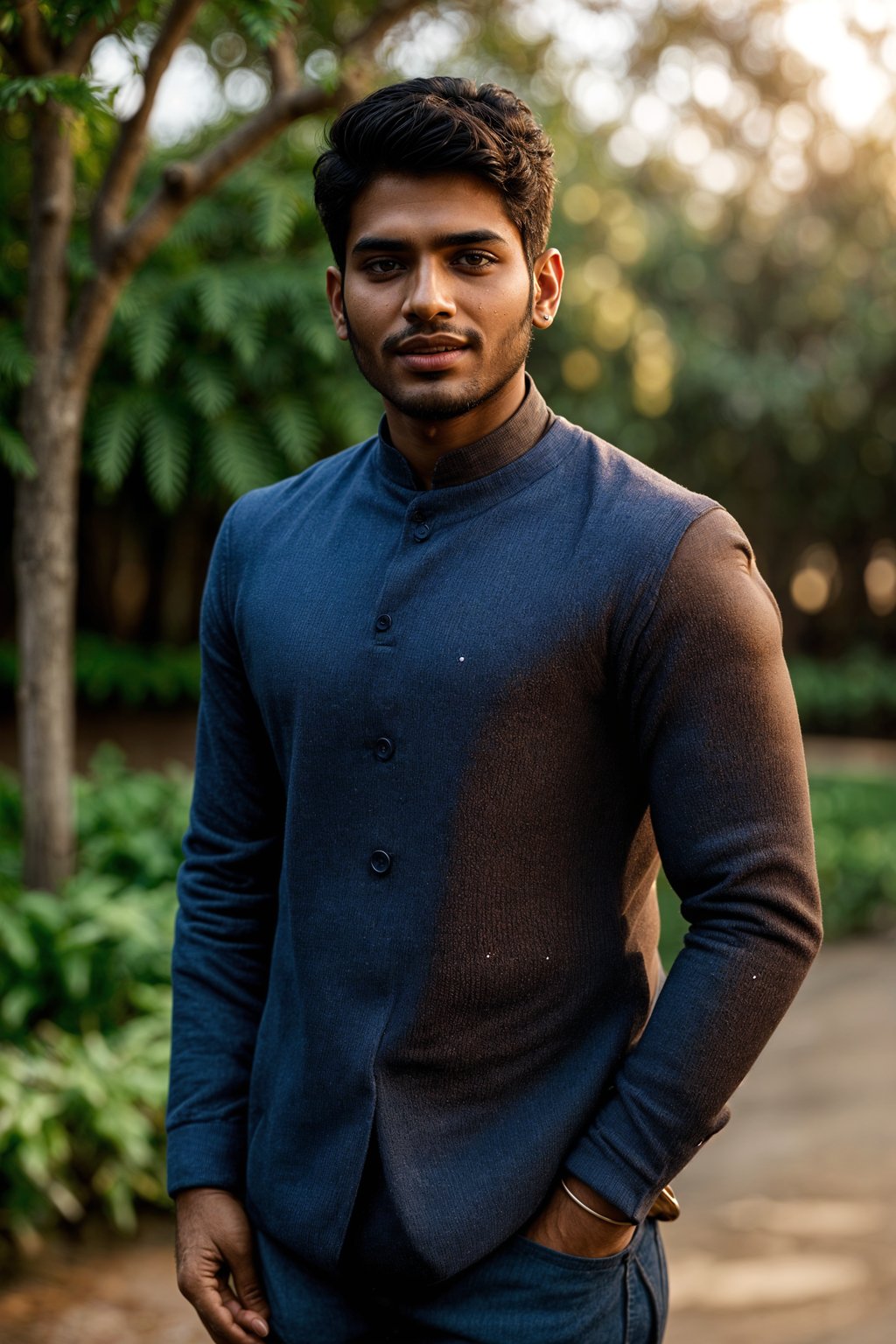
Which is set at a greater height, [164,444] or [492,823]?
[164,444]

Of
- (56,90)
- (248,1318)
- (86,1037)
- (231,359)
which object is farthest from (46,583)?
(248,1318)

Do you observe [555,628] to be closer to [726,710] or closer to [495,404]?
[726,710]

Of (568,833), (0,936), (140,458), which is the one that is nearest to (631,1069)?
(568,833)

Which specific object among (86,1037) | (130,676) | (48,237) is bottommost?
(130,676)

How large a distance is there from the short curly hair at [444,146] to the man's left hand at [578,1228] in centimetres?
115

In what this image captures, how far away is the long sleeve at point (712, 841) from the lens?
145 cm

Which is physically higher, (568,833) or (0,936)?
(568,833)

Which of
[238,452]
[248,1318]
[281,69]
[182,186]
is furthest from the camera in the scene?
[238,452]

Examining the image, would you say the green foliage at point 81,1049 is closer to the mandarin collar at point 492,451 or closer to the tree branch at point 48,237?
the tree branch at point 48,237

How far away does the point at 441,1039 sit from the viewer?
1561mm

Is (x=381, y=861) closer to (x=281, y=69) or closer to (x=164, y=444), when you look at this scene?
(x=281, y=69)

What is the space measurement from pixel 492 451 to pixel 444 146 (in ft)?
1.20

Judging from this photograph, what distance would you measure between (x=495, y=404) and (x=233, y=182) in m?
4.23

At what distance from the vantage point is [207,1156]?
5.82ft
